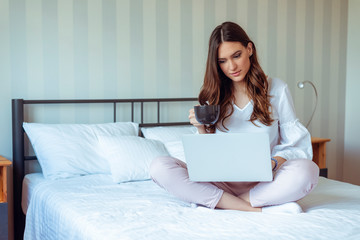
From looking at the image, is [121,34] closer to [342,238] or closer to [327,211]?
[327,211]

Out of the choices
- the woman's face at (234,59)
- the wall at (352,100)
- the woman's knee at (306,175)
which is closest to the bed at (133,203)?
the woman's knee at (306,175)

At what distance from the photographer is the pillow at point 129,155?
2373 mm

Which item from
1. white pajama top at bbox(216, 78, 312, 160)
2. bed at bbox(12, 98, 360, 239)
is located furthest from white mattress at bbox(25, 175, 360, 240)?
white pajama top at bbox(216, 78, 312, 160)

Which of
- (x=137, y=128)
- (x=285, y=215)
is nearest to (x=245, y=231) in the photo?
(x=285, y=215)

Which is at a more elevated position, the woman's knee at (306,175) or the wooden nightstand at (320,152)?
the woman's knee at (306,175)

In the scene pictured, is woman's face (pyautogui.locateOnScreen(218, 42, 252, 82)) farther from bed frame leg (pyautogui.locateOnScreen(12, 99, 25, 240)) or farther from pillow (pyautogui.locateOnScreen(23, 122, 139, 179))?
bed frame leg (pyautogui.locateOnScreen(12, 99, 25, 240))

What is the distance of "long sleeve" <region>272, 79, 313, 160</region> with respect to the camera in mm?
1938

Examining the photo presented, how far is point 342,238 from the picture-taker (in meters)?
1.34

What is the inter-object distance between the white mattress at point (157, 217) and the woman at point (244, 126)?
0.22 feet

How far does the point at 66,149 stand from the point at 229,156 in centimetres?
119

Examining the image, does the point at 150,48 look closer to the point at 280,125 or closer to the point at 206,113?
the point at 280,125

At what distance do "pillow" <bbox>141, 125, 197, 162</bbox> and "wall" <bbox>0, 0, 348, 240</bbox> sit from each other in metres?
0.29

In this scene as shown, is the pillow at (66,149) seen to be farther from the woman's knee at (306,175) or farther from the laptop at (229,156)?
the woman's knee at (306,175)

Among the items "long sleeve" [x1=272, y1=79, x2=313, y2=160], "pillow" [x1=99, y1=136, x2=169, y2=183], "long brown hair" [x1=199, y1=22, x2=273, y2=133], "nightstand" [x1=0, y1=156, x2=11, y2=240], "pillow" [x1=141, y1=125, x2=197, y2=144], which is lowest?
"nightstand" [x1=0, y1=156, x2=11, y2=240]
